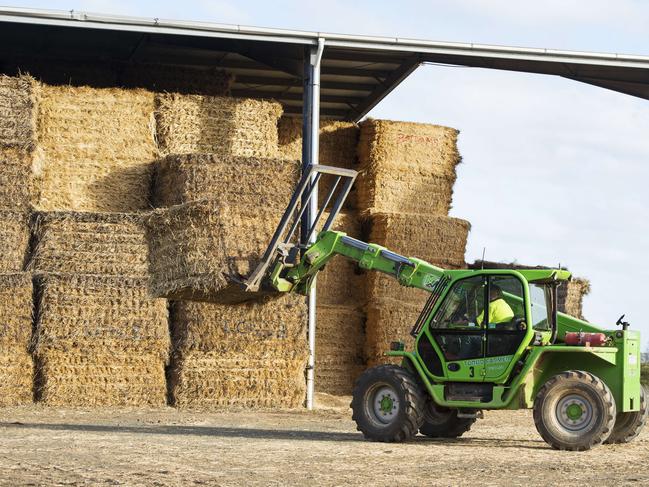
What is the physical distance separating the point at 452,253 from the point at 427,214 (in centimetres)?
82

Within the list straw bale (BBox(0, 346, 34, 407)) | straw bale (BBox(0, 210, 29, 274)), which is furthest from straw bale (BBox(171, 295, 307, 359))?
straw bale (BBox(0, 210, 29, 274))

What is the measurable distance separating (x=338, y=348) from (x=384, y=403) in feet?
22.4

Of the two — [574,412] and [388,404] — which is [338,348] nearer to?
[388,404]

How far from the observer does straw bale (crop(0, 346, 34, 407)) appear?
1631 centimetres

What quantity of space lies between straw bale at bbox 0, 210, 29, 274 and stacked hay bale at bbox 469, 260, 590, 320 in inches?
329

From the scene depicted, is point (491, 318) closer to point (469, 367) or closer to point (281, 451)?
point (469, 367)

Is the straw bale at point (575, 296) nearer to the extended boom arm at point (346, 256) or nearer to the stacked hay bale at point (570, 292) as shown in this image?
the stacked hay bale at point (570, 292)

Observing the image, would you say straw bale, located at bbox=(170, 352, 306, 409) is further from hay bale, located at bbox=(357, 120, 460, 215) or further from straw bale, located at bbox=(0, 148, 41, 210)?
hay bale, located at bbox=(357, 120, 460, 215)

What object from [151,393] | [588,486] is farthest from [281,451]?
[151,393]

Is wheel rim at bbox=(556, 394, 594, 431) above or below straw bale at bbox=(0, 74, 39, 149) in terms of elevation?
below

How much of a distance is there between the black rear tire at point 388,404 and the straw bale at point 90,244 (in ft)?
15.5

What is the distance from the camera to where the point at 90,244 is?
1678cm

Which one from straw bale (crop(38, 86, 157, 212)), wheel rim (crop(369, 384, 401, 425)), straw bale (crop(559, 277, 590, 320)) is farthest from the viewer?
straw bale (crop(559, 277, 590, 320))

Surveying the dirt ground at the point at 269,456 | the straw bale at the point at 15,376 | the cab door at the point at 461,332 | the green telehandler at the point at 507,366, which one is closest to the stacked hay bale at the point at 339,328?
the dirt ground at the point at 269,456
